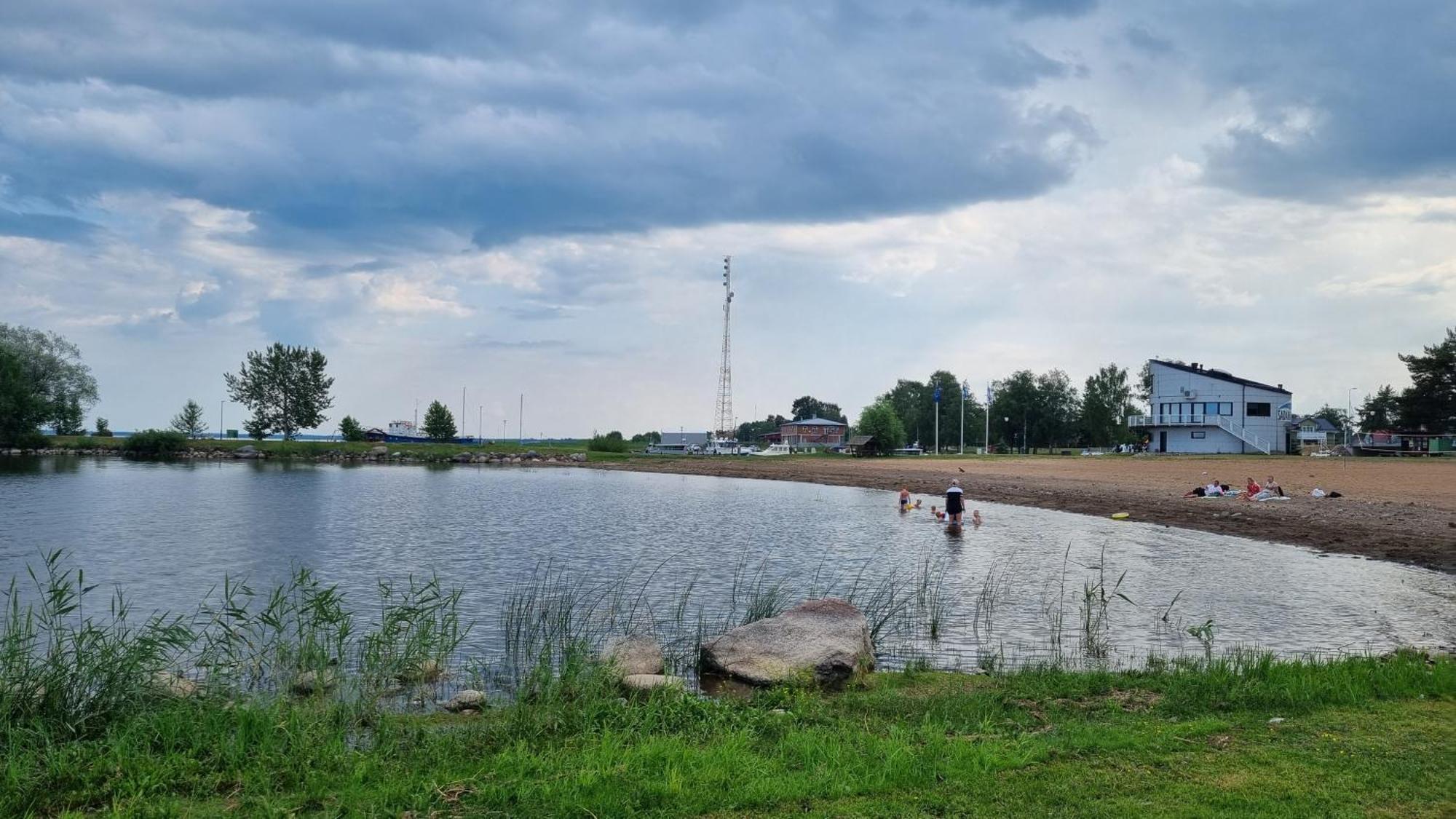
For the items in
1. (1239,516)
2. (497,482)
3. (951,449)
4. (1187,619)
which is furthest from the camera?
(951,449)

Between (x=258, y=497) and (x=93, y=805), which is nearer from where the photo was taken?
(x=93, y=805)

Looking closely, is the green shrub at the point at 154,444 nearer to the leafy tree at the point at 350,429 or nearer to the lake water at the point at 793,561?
the leafy tree at the point at 350,429

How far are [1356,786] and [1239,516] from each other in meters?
36.2

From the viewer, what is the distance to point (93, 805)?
732cm

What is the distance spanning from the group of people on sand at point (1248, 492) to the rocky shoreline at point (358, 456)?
308 feet

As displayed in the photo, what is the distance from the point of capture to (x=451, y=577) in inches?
979

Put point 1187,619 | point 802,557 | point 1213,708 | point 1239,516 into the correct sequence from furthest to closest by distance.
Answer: point 1239,516
point 802,557
point 1187,619
point 1213,708

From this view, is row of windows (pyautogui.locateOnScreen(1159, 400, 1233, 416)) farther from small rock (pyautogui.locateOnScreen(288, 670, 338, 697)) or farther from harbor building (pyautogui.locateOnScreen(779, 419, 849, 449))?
small rock (pyautogui.locateOnScreen(288, 670, 338, 697))

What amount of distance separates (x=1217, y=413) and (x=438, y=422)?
126 meters

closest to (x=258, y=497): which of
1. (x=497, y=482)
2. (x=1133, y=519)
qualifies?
(x=497, y=482)

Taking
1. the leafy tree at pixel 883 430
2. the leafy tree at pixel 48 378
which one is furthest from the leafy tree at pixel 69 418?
the leafy tree at pixel 883 430

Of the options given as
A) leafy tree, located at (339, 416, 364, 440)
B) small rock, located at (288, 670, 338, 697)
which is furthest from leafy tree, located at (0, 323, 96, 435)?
small rock, located at (288, 670, 338, 697)

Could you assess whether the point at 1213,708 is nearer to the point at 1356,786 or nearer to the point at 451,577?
the point at 1356,786

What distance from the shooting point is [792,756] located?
27.6 ft
